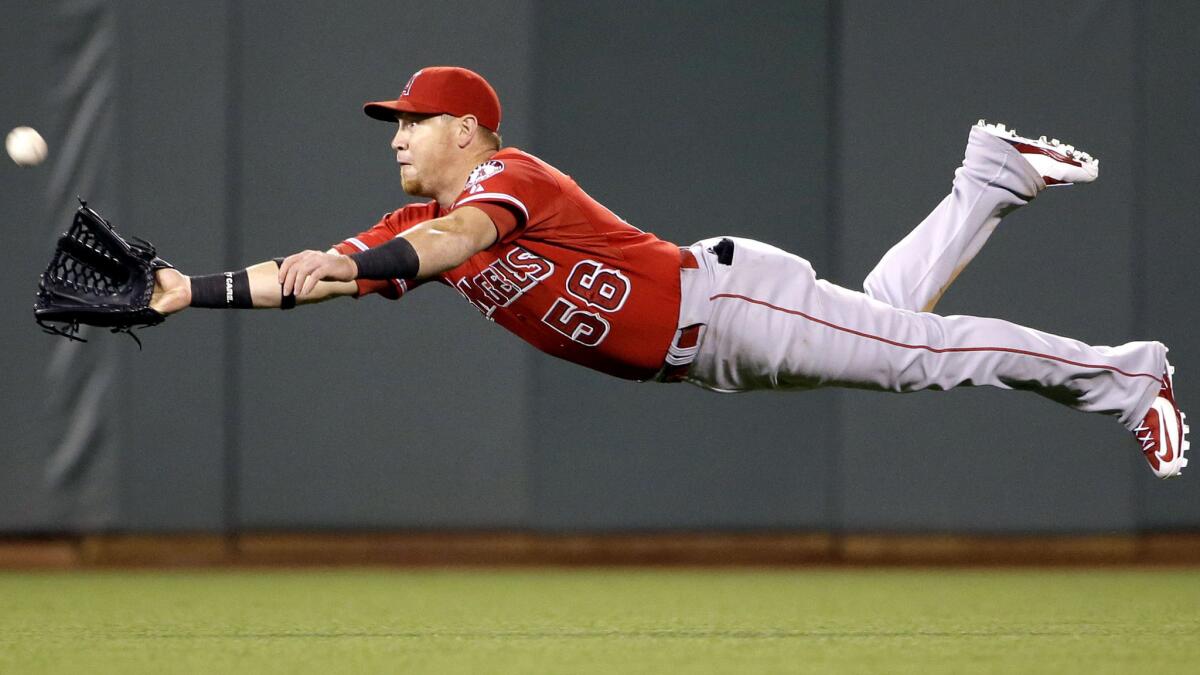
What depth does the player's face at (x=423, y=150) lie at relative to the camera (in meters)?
3.43

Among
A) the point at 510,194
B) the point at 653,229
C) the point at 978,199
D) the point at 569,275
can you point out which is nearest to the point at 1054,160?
the point at 978,199

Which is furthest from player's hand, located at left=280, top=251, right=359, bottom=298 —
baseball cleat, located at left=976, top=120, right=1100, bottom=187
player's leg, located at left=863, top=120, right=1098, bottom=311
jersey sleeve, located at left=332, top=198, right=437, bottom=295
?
baseball cleat, located at left=976, top=120, right=1100, bottom=187

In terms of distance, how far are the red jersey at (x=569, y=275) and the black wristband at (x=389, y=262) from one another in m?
0.32

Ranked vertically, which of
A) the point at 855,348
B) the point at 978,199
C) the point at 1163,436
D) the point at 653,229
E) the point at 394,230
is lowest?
the point at 1163,436

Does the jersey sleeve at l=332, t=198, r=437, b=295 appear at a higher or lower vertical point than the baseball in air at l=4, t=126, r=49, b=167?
lower

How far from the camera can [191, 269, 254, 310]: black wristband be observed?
9.85 ft

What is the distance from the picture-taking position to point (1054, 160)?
3844 mm

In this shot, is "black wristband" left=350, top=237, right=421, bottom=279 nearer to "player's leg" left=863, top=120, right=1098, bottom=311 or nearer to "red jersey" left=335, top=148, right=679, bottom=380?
"red jersey" left=335, top=148, right=679, bottom=380

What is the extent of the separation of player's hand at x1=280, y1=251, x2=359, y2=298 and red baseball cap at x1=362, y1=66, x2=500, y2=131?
0.76 meters

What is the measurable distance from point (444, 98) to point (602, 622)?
163 cm

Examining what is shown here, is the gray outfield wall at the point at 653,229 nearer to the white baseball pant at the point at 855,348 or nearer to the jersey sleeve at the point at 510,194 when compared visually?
the white baseball pant at the point at 855,348

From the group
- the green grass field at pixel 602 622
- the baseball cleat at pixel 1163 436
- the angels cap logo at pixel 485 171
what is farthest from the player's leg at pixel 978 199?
the angels cap logo at pixel 485 171

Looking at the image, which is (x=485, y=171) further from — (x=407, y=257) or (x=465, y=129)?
(x=407, y=257)

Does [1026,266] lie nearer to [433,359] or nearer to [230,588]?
[433,359]
